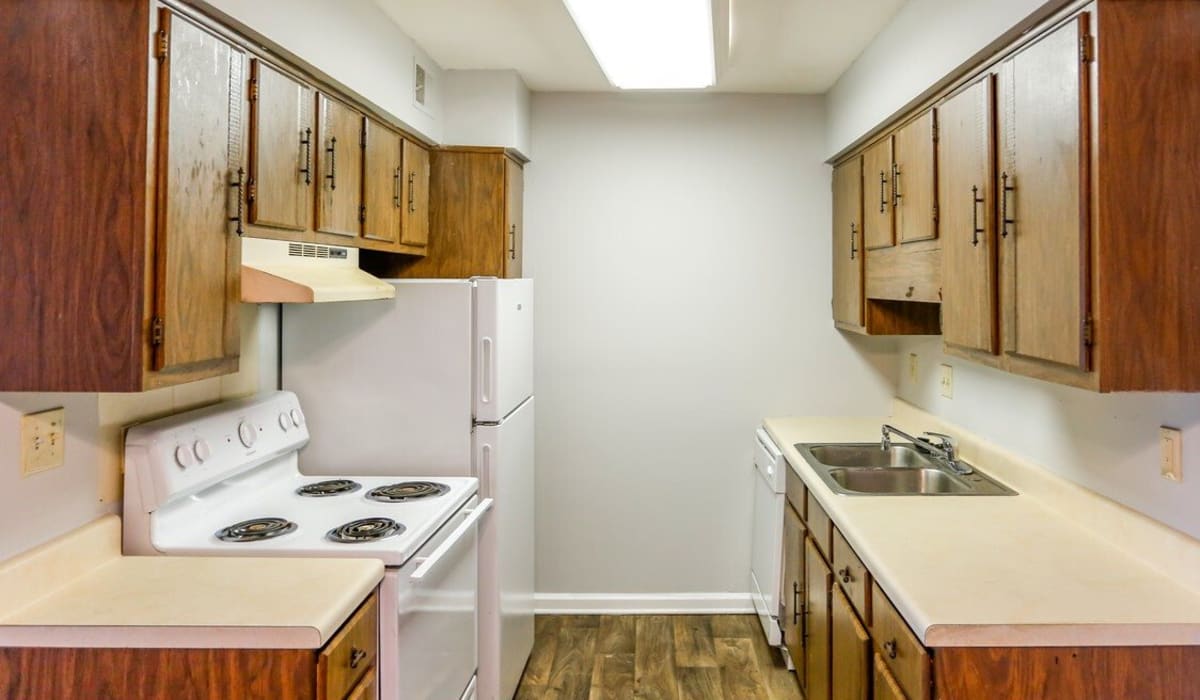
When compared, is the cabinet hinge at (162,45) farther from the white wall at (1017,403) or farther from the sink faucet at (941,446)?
the sink faucet at (941,446)

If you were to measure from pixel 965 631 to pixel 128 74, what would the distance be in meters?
1.86

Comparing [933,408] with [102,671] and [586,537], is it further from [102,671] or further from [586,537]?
[102,671]

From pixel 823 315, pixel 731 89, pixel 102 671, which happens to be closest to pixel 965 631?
pixel 102 671

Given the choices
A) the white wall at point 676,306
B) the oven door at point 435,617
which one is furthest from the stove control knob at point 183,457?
the white wall at point 676,306

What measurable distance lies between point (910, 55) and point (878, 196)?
23.4 inches

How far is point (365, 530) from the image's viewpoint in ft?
6.84

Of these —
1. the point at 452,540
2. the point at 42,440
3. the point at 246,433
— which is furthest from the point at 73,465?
the point at 452,540

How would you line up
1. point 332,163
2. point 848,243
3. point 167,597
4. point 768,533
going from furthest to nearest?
point 848,243
point 768,533
point 332,163
point 167,597

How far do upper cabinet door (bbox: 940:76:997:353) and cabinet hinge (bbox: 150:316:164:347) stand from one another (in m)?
1.85

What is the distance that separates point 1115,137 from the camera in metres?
1.53

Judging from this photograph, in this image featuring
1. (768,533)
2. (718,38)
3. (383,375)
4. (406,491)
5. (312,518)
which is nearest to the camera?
(312,518)

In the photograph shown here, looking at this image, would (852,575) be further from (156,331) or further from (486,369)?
(156,331)

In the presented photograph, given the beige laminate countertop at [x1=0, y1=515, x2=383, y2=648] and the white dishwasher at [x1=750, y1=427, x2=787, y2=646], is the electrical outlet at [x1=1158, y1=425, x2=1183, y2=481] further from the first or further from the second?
the beige laminate countertop at [x1=0, y1=515, x2=383, y2=648]

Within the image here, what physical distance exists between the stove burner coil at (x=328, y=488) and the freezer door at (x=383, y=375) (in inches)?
6.2
